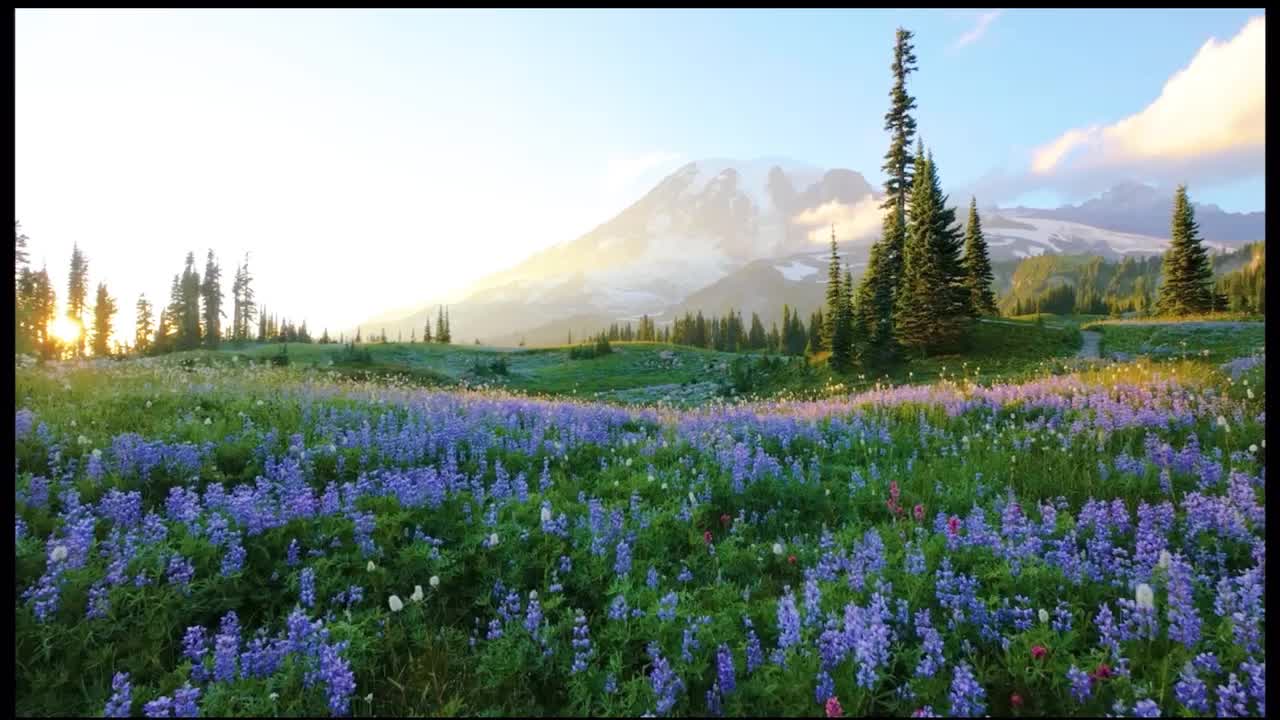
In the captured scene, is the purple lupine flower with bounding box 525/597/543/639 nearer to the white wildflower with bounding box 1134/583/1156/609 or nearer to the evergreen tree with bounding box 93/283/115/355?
the white wildflower with bounding box 1134/583/1156/609

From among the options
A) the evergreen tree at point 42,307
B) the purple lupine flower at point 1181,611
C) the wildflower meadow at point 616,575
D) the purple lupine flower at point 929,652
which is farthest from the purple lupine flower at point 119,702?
the evergreen tree at point 42,307

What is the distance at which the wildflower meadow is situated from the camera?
10.8ft

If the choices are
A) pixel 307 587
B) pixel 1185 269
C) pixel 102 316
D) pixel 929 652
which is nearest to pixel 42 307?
pixel 102 316

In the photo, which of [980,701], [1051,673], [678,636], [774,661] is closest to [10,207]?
[678,636]

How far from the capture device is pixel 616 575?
4500mm

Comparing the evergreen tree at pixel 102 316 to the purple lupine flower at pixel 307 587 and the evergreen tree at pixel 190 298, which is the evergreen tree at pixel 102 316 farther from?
the purple lupine flower at pixel 307 587

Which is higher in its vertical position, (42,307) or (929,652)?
(42,307)

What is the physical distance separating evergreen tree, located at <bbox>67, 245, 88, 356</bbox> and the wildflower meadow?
352 ft

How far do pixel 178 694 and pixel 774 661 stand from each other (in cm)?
303

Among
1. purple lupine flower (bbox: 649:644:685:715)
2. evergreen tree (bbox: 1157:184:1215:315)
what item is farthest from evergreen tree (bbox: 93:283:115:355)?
evergreen tree (bbox: 1157:184:1215:315)

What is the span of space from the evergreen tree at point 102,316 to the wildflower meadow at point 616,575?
113198 mm

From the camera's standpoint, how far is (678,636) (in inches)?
149

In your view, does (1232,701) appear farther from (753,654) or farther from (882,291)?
(882,291)

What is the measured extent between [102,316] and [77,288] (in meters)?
8.10
